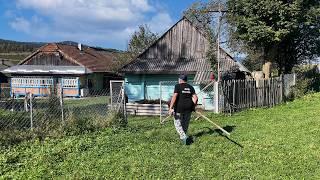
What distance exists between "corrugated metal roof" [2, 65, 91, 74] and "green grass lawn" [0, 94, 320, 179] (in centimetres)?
3759

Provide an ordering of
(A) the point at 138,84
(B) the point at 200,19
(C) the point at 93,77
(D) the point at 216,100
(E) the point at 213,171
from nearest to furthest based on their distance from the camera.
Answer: (E) the point at 213,171, (D) the point at 216,100, (A) the point at 138,84, (B) the point at 200,19, (C) the point at 93,77

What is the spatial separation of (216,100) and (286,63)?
635 inches

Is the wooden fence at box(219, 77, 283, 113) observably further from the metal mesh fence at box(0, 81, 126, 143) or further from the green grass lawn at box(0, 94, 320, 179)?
the metal mesh fence at box(0, 81, 126, 143)

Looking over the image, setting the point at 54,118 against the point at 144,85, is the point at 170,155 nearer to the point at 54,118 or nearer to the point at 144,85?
the point at 54,118

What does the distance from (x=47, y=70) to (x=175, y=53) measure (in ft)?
78.4

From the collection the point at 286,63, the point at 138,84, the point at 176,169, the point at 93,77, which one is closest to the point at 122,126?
the point at 176,169

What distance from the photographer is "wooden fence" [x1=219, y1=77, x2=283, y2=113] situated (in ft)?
64.1

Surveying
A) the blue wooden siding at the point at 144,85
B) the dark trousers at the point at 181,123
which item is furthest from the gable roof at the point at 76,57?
the dark trousers at the point at 181,123

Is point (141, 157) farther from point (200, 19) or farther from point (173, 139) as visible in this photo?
point (200, 19)

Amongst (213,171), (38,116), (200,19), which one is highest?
(200,19)

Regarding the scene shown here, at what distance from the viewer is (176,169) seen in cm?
859

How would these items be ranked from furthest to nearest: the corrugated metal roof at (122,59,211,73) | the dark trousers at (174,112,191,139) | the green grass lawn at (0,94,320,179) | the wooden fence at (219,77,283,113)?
the corrugated metal roof at (122,59,211,73) → the wooden fence at (219,77,283,113) → the dark trousers at (174,112,191,139) → the green grass lawn at (0,94,320,179)

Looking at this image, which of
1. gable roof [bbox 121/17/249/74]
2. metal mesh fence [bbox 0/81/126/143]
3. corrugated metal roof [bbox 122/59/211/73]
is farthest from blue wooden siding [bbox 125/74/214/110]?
metal mesh fence [bbox 0/81/126/143]

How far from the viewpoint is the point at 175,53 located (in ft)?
106
